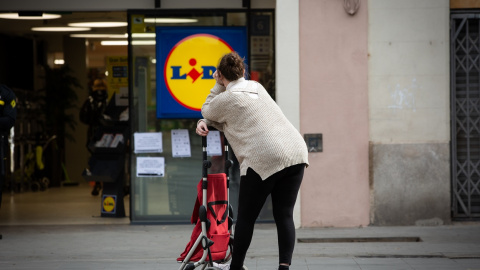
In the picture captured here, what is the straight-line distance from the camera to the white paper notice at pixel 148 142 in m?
11.1

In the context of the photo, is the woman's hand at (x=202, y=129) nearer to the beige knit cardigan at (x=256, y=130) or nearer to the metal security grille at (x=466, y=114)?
the beige knit cardigan at (x=256, y=130)

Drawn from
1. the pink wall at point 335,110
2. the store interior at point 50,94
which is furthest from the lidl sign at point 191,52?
the store interior at point 50,94

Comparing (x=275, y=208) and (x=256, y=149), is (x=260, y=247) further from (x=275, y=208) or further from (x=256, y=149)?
(x=256, y=149)

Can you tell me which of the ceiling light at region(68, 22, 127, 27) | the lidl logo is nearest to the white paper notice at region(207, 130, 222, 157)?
the lidl logo

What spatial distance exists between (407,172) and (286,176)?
4537 mm

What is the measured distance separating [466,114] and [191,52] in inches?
140

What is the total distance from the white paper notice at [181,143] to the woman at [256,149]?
4665 millimetres

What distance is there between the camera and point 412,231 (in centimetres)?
1012

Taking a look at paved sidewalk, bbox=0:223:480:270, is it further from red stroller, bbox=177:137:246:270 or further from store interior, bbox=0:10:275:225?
red stroller, bbox=177:137:246:270

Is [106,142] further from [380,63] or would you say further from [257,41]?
[380,63]

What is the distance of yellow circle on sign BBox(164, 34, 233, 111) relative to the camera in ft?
35.9

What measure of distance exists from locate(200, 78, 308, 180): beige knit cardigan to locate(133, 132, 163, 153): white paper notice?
4.75 m

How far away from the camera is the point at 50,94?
17.6 metres

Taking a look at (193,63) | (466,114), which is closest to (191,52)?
(193,63)
